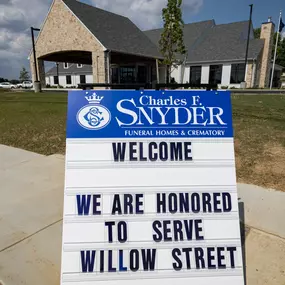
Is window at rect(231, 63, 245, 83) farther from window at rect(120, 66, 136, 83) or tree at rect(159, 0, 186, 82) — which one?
window at rect(120, 66, 136, 83)

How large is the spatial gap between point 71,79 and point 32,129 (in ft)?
128

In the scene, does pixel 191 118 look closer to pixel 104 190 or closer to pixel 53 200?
pixel 104 190

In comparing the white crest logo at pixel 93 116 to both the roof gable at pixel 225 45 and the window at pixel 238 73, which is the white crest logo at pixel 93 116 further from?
the window at pixel 238 73

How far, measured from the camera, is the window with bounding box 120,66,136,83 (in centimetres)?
3719

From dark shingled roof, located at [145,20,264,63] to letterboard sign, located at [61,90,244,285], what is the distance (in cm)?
3141

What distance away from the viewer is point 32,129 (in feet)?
26.9

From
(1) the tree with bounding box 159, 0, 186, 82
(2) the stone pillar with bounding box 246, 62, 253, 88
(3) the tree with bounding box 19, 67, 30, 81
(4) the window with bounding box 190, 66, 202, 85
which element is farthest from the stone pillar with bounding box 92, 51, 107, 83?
(3) the tree with bounding box 19, 67, 30, 81

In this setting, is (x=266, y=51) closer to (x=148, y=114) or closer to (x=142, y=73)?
(x=142, y=73)

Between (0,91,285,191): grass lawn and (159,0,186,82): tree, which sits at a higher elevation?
(159,0,186,82): tree

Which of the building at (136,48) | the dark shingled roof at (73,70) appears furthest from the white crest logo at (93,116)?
the dark shingled roof at (73,70)

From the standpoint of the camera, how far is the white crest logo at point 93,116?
203 cm

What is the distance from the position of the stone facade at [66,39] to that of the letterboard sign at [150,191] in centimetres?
2136

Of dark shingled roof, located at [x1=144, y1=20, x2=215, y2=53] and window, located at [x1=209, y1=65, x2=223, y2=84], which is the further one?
dark shingled roof, located at [x1=144, y1=20, x2=215, y2=53]

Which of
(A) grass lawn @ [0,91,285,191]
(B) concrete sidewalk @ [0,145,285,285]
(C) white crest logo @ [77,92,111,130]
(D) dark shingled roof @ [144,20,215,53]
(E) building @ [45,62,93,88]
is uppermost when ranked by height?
(D) dark shingled roof @ [144,20,215,53]
